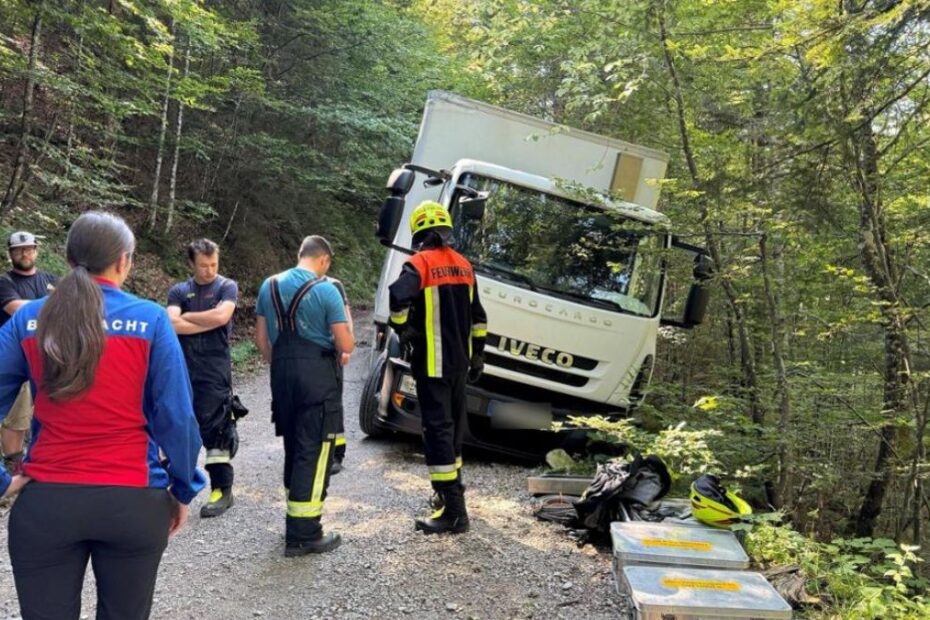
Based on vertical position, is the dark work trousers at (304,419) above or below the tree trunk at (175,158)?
below

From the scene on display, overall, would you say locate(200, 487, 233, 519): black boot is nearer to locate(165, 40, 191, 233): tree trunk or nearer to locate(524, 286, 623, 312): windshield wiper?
locate(524, 286, 623, 312): windshield wiper

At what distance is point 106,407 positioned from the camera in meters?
1.88

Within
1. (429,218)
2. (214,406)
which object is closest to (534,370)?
(429,218)

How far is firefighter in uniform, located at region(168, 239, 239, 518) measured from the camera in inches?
162

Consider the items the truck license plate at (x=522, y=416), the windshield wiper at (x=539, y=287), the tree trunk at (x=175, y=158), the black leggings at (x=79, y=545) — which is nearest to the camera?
the black leggings at (x=79, y=545)

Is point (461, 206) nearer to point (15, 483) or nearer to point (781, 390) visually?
point (781, 390)

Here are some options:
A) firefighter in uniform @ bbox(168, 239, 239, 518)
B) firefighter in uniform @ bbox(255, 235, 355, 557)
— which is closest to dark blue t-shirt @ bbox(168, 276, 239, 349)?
firefighter in uniform @ bbox(168, 239, 239, 518)

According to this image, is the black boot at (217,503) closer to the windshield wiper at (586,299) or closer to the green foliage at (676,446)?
the green foliage at (676,446)

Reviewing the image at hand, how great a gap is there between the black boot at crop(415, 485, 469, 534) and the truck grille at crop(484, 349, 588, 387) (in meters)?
1.60

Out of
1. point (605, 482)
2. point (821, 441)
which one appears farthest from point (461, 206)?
point (821, 441)

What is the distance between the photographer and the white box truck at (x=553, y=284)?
215 inches

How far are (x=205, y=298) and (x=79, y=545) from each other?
100 inches

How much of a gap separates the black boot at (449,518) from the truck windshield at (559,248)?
7.17ft

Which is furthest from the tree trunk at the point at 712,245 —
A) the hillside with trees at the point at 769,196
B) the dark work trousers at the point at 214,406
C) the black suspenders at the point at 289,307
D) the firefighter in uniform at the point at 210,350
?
the dark work trousers at the point at 214,406
